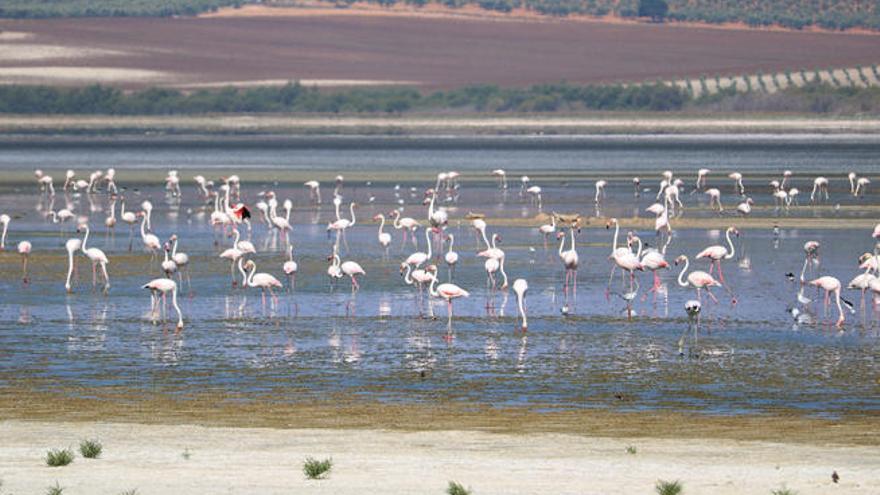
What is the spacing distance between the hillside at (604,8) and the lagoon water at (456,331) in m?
120

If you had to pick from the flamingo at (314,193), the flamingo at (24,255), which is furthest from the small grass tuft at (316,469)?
the flamingo at (314,193)

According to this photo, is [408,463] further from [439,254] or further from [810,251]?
[439,254]

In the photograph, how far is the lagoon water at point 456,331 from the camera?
16.6 metres

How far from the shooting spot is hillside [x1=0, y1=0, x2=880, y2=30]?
15575cm

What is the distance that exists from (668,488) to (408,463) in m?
2.13

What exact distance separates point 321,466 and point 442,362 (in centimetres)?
648

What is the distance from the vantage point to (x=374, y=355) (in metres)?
18.7

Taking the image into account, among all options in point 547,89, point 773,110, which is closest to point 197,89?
point 547,89

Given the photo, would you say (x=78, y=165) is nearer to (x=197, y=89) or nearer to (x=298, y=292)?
(x=298, y=292)

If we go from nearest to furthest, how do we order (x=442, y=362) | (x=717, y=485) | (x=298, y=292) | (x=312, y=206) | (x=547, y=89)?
(x=717, y=485) < (x=442, y=362) < (x=298, y=292) < (x=312, y=206) < (x=547, y=89)

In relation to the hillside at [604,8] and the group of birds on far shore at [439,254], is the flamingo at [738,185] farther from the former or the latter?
the hillside at [604,8]

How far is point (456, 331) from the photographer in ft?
67.8

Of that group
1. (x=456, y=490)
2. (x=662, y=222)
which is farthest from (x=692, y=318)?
(x=662, y=222)

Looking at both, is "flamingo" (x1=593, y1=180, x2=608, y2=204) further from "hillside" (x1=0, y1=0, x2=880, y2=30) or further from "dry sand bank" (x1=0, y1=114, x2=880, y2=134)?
"hillside" (x1=0, y1=0, x2=880, y2=30)
